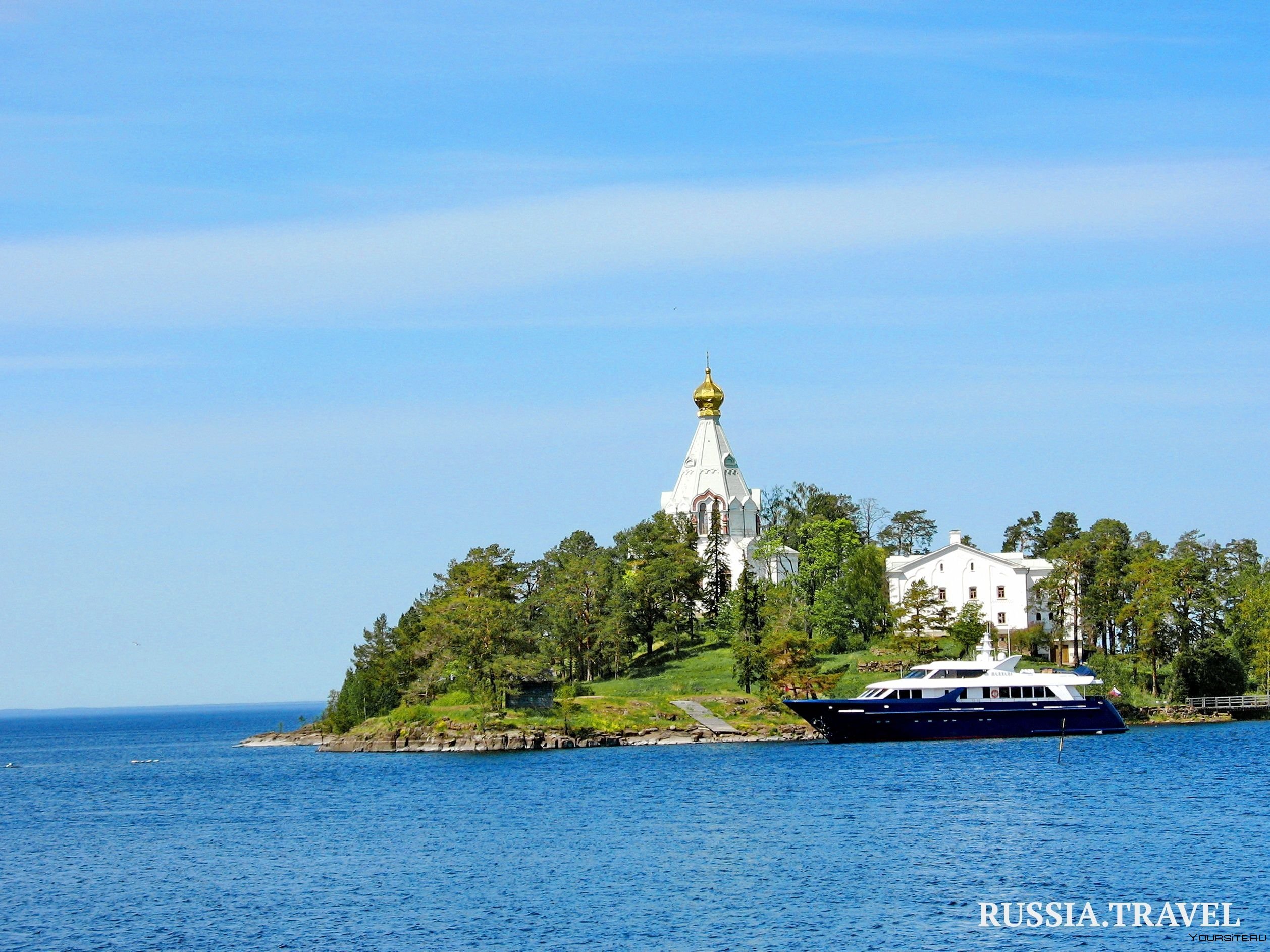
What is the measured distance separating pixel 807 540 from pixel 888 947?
108 meters

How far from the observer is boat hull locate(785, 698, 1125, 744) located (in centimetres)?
9969

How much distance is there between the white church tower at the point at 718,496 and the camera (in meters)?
150

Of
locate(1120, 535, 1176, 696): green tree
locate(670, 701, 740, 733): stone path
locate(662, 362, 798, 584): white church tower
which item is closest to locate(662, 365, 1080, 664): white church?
locate(662, 362, 798, 584): white church tower

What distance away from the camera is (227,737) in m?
190

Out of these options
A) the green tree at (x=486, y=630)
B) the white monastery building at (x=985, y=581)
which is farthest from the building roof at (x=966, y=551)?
the green tree at (x=486, y=630)

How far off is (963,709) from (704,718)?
18.7 m

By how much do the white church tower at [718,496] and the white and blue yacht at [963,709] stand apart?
46576mm

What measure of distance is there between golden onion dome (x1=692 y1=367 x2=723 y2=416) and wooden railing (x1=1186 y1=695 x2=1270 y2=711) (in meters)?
54.2

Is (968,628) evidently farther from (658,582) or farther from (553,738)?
(553,738)

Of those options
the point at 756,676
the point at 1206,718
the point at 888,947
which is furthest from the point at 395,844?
the point at 1206,718

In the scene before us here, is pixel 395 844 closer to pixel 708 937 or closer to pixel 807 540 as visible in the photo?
pixel 708 937

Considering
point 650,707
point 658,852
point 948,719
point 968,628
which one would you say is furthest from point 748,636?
point 658,852

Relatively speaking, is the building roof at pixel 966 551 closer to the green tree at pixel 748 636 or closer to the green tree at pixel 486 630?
the green tree at pixel 748 636

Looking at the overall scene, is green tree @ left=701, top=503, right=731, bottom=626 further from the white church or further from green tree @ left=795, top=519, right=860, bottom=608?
green tree @ left=795, top=519, right=860, bottom=608
